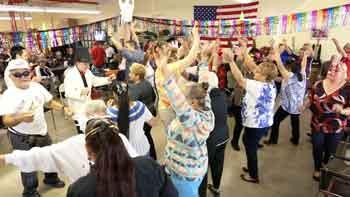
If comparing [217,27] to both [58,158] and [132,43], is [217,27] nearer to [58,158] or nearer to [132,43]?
[132,43]

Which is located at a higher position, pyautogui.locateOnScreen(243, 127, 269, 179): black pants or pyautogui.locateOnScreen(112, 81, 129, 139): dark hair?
pyautogui.locateOnScreen(112, 81, 129, 139): dark hair

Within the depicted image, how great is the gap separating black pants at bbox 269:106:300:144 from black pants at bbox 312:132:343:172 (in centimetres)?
92

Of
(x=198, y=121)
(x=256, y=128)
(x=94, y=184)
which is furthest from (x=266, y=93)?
(x=94, y=184)

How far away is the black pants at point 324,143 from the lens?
2952 mm

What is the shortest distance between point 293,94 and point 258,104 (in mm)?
1302

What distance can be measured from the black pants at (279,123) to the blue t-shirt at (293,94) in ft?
0.38

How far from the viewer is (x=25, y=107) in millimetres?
2566

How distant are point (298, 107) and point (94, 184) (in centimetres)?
352

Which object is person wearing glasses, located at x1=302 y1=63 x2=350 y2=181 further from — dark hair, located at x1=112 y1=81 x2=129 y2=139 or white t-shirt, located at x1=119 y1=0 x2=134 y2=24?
white t-shirt, located at x1=119 y1=0 x2=134 y2=24

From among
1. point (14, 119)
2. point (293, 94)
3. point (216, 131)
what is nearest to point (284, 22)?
point (293, 94)

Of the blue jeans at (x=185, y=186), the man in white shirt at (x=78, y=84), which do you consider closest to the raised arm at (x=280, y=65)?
the blue jeans at (x=185, y=186)

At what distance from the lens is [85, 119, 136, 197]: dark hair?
1089 millimetres

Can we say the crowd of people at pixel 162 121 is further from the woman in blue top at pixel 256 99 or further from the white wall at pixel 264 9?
the white wall at pixel 264 9

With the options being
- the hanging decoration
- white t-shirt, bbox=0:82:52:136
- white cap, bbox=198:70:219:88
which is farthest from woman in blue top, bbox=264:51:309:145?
white t-shirt, bbox=0:82:52:136
